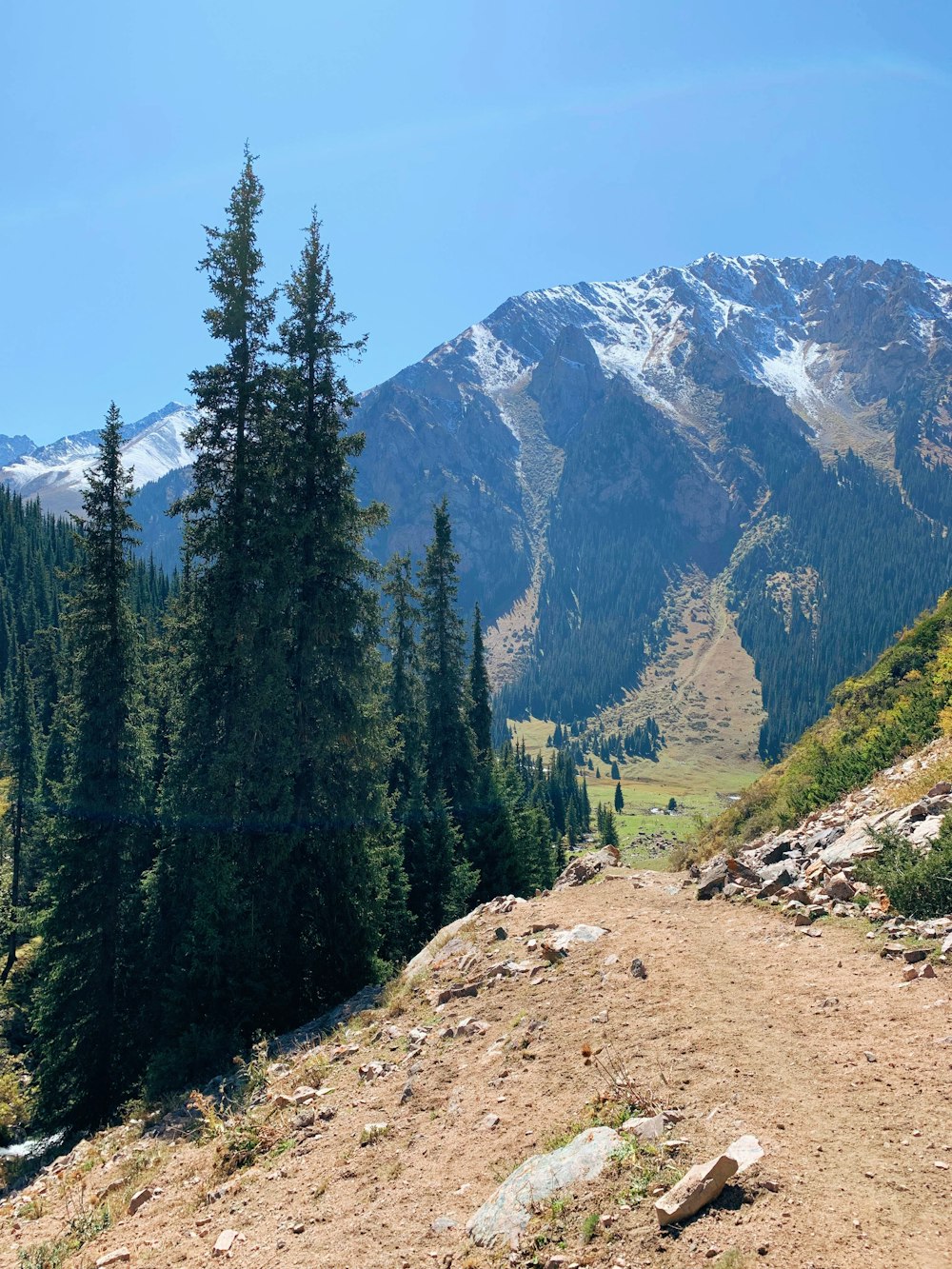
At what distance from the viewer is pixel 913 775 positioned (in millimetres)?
18125

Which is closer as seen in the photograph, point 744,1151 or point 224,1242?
point 744,1151

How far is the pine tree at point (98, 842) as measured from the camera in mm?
19141

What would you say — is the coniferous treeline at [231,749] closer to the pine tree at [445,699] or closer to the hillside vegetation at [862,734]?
the hillside vegetation at [862,734]

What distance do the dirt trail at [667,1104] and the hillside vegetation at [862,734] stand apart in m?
11.3

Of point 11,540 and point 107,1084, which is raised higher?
point 11,540

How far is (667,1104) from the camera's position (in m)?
7.37

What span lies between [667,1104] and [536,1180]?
59.4 inches

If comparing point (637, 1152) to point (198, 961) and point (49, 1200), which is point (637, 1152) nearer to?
point (49, 1200)

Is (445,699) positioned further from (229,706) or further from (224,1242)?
(224,1242)

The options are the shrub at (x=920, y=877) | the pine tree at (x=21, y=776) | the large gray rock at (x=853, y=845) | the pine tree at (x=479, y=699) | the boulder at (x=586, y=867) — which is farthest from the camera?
the pine tree at (x=21, y=776)

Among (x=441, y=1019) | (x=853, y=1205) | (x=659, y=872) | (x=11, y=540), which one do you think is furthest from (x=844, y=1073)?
(x=11, y=540)

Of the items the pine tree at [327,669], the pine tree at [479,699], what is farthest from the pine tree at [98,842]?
the pine tree at [479,699]

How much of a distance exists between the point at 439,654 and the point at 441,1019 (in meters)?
25.3

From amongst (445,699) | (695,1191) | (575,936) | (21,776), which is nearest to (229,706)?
(575,936)
